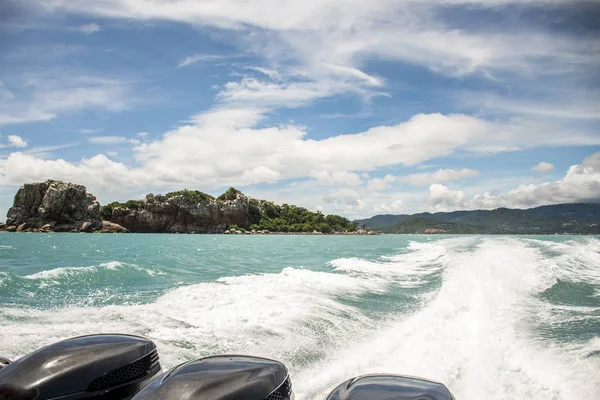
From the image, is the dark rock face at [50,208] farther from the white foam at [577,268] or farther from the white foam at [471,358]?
the white foam at [471,358]

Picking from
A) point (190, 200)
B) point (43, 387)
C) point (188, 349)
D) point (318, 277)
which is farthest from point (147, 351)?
point (190, 200)

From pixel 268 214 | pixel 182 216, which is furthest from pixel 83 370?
pixel 268 214

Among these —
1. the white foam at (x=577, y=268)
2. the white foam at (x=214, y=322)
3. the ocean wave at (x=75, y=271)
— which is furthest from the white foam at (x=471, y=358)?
the ocean wave at (x=75, y=271)

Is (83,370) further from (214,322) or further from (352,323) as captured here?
(352,323)

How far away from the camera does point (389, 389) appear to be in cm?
217

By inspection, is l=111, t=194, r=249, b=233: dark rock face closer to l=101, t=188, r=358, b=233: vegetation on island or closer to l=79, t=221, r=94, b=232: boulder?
l=101, t=188, r=358, b=233: vegetation on island

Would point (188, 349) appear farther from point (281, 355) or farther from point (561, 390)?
point (561, 390)

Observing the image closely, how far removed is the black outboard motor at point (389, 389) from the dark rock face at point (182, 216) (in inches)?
5298

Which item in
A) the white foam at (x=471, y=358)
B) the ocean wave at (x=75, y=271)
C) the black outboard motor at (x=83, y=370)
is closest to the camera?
the black outboard motor at (x=83, y=370)

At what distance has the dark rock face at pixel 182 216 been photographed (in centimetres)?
12800

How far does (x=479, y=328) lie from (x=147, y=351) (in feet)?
20.5

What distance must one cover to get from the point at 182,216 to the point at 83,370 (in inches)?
5468

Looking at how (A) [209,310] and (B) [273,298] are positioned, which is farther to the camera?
(B) [273,298]

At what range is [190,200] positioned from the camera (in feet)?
445
